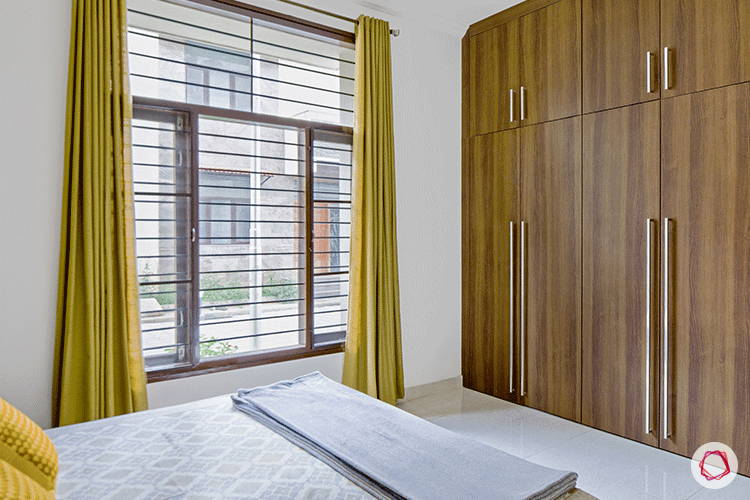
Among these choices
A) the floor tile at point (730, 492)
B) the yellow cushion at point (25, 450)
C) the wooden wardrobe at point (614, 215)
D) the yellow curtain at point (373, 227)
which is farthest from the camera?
the yellow curtain at point (373, 227)

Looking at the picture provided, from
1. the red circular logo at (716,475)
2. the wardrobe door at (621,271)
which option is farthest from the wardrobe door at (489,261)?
the red circular logo at (716,475)

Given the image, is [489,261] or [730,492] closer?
[730,492]

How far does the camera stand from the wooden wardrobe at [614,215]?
2291 millimetres

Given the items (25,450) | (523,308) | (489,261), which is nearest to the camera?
(25,450)

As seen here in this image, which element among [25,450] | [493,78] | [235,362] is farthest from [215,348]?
[493,78]

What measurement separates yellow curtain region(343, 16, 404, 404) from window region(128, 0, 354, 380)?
0.15 m

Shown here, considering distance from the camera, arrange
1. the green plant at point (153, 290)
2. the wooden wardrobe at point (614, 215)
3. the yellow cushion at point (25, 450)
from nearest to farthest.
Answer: the yellow cushion at point (25, 450)
the wooden wardrobe at point (614, 215)
the green plant at point (153, 290)

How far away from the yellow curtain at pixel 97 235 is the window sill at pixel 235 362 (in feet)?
0.66

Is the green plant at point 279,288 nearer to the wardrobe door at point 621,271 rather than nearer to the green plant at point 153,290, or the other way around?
the green plant at point 153,290

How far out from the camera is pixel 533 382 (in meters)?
3.16

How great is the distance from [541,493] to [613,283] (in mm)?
1805

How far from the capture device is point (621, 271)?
2.69 meters

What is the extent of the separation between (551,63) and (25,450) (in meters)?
3.11

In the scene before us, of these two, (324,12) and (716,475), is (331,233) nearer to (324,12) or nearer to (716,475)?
(324,12)
